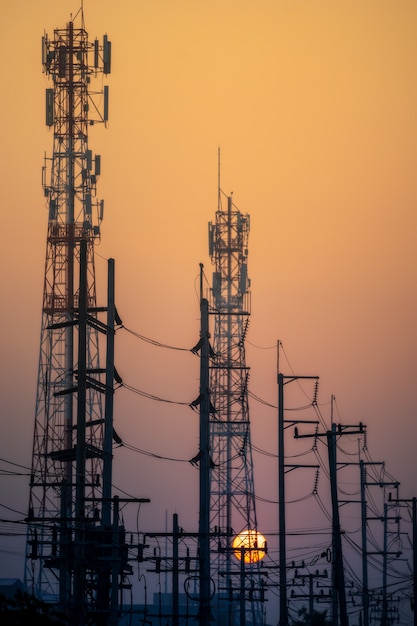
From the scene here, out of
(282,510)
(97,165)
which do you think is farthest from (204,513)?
(97,165)

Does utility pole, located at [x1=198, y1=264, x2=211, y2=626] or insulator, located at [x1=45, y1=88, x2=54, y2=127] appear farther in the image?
insulator, located at [x1=45, y1=88, x2=54, y2=127]

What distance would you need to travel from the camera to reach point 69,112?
221 ft

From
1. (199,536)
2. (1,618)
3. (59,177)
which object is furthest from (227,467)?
(1,618)

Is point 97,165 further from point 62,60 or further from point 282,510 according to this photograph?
point 282,510

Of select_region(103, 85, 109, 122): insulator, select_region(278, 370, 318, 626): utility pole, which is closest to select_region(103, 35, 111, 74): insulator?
select_region(103, 85, 109, 122): insulator

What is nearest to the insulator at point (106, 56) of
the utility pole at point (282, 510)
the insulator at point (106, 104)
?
the insulator at point (106, 104)

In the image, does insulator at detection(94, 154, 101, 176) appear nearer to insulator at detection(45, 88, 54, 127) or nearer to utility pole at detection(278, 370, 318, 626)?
insulator at detection(45, 88, 54, 127)

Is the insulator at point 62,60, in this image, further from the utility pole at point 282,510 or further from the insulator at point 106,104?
the utility pole at point 282,510

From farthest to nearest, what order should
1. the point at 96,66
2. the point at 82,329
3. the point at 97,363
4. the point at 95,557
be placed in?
1. the point at 96,66
2. the point at 97,363
3. the point at 95,557
4. the point at 82,329

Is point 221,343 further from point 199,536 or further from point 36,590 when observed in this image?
point 199,536

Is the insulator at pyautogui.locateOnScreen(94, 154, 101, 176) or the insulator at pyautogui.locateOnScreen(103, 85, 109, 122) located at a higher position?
the insulator at pyautogui.locateOnScreen(103, 85, 109, 122)

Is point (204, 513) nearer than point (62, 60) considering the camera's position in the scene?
Yes

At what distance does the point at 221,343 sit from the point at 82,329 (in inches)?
1421

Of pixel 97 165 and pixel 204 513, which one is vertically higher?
pixel 97 165
